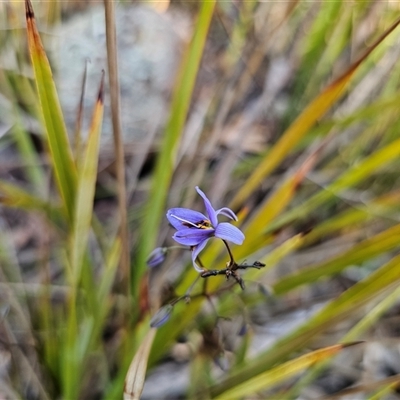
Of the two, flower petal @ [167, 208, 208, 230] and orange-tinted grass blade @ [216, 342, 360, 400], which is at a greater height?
flower petal @ [167, 208, 208, 230]

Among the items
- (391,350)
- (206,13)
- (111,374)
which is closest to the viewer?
(206,13)

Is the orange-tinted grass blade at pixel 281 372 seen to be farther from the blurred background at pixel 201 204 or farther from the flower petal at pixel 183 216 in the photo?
the flower petal at pixel 183 216

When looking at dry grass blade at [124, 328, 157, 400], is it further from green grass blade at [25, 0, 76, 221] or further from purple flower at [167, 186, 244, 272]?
green grass blade at [25, 0, 76, 221]

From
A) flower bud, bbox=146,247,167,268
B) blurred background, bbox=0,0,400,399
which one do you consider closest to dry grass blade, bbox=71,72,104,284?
blurred background, bbox=0,0,400,399

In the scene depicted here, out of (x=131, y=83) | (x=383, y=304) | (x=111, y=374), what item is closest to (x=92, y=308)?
(x=111, y=374)

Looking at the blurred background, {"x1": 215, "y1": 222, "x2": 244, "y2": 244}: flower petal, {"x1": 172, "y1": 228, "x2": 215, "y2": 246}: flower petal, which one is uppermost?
{"x1": 215, "y1": 222, "x2": 244, "y2": 244}: flower petal

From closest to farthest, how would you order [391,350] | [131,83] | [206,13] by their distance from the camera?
[206,13]
[391,350]
[131,83]

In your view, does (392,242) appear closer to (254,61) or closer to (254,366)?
(254,366)

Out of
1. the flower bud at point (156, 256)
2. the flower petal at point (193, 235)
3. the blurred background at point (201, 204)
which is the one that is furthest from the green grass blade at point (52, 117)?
the flower petal at point (193, 235)
